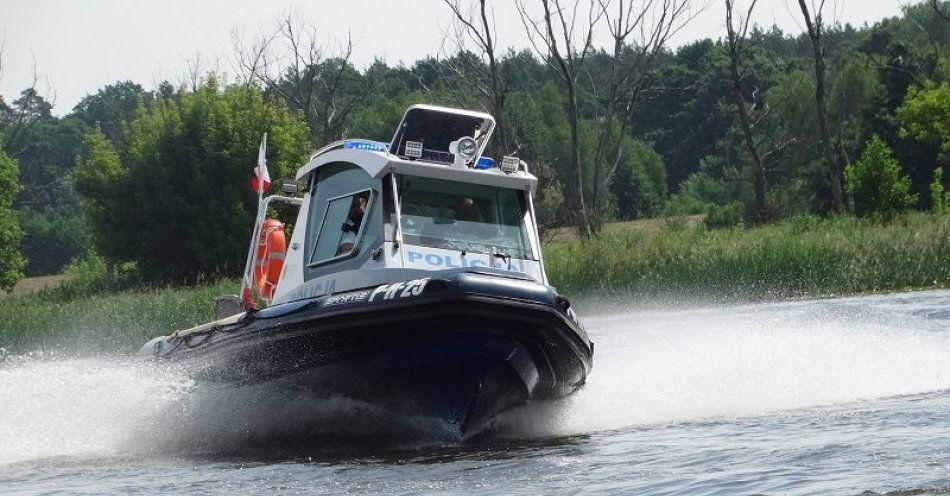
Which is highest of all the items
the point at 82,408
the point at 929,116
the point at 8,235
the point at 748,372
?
the point at 929,116

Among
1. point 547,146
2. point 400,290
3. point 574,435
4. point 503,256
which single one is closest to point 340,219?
point 503,256

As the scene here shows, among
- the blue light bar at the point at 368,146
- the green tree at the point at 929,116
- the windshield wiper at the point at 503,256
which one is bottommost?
the windshield wiper at the point at 503,256

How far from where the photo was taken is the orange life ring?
13102mm

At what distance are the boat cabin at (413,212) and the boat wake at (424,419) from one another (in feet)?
3.50

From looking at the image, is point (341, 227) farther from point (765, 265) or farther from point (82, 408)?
point (765, 265)

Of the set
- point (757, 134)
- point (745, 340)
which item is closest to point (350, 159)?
point (745, 340)

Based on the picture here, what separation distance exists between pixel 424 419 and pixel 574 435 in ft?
4.41

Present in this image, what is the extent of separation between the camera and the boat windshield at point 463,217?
1180 centimetres

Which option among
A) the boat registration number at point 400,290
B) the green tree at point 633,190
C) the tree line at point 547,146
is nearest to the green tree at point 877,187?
the tree line at point 547,146

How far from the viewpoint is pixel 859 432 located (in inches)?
392

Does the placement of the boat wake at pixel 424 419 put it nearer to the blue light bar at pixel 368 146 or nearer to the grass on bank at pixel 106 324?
the blue light bar at pixel 368 146

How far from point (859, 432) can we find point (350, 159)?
4.58 m

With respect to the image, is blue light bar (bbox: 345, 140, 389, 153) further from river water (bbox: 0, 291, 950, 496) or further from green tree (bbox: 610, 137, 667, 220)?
green tree (bbox: 610, 137, 667, 220)

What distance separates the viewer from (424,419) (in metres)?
11.0
